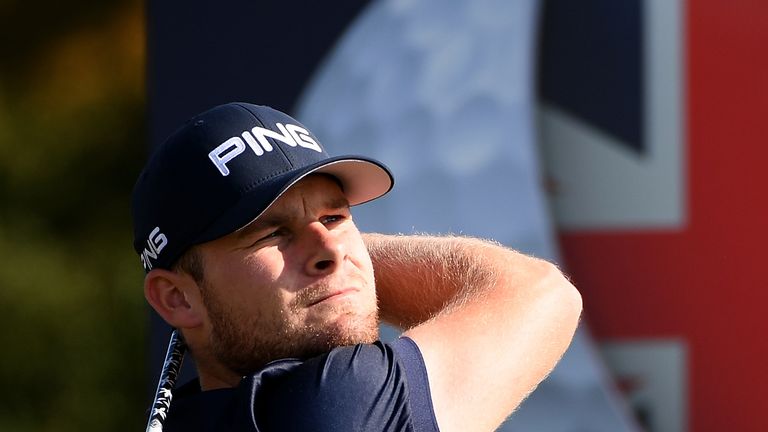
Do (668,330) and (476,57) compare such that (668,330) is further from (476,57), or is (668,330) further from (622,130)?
(476,57)

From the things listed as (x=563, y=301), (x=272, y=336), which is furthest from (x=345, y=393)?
(x=563, y=301)

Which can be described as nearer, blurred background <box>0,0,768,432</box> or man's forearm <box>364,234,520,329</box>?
man's forearm <box>364,234,520,329</box>

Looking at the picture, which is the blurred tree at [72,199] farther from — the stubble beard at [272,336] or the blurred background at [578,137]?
the stubble beard at [272,336]

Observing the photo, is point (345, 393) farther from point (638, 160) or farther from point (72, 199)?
point (72, 199)

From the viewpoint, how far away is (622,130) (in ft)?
11.1

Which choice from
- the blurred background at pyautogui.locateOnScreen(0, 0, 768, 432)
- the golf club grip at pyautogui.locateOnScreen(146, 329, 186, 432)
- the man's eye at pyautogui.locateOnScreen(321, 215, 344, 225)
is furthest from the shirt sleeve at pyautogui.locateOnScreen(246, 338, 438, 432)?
the blurred background at pyautogui.locateOnScreen(0, 0, 768, 432)

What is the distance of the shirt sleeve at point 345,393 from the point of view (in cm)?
177

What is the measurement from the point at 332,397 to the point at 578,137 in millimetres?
1783

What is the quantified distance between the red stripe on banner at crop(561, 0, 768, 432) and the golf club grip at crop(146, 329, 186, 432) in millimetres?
1590

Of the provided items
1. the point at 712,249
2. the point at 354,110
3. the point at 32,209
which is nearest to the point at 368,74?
the point at 354,110

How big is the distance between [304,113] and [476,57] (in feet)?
1.61

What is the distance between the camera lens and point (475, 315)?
1996mm

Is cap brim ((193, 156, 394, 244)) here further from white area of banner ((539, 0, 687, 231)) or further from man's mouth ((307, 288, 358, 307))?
white area of banner ((539, 0, 687, 231))

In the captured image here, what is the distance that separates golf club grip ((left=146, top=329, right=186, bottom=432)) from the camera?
1754mm
